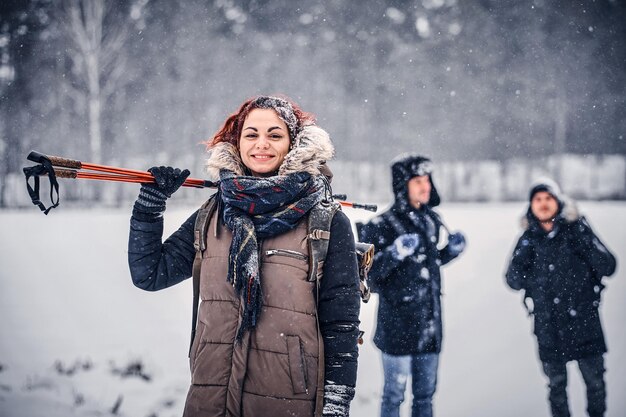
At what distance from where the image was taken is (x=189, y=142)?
13117 millimetres

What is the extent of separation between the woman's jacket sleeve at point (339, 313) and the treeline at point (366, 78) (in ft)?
37.6

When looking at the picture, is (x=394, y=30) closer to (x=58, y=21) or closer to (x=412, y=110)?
(x=412, y=110)

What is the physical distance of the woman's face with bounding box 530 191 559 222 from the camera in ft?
12.3

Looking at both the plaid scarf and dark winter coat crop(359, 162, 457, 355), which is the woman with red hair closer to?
the plaid scarf

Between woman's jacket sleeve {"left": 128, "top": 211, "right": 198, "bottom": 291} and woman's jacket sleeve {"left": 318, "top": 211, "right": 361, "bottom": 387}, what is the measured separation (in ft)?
1.73

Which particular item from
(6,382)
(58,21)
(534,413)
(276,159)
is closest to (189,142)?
(58,21)

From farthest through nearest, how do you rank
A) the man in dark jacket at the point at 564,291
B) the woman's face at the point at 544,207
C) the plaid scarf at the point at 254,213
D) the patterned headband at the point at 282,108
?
the woman's face at the point at 544,207, the man in dark jacket at the point at 564,291, the patterned headband at the point at 282,108, the plaid scarf at the point at 254,213

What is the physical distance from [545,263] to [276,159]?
2.61m

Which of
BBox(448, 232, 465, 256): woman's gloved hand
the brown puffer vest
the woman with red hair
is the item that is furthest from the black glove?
BBox(448, 232, 465, 256): woman's gloved hand

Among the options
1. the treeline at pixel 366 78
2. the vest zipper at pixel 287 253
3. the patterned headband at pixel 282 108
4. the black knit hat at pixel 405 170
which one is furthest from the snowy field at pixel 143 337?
the treeline at pixel 366 78

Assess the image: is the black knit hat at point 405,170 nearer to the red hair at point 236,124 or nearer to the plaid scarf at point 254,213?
the red hair at point 236,124

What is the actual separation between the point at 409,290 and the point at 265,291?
1870 mm

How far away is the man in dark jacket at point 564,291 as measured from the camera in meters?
3.49

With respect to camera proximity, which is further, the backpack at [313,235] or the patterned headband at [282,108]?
the patterned headband at [282,108]
